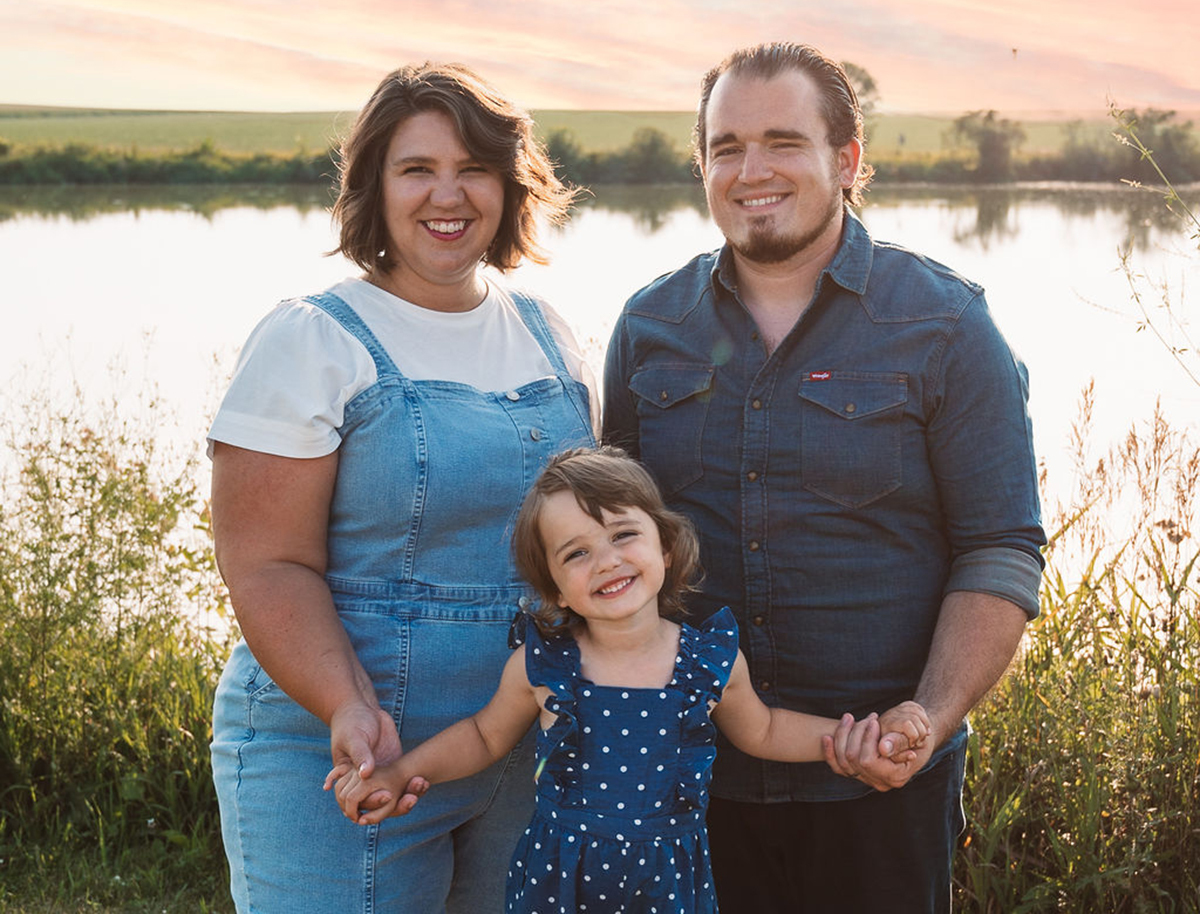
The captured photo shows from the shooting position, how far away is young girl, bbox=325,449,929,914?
2.19m

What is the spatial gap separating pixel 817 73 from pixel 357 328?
1146mm

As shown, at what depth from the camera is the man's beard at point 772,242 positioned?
2.53m

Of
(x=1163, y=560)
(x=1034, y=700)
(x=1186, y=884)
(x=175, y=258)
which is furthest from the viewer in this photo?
(x=175, y=258)

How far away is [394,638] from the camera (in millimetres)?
2262

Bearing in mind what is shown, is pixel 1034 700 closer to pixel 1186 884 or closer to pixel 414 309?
pixel 1186 884

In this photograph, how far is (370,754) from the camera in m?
2.07

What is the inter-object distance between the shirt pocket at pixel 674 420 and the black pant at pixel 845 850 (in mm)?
743

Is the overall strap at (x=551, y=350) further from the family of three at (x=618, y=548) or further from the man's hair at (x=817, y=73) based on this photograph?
the man's hair at (x=817, y=73)

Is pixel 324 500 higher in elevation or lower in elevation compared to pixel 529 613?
higher

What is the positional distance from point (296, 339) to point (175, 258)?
19383 mm

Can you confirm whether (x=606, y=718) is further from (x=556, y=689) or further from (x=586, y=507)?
(x=586, y=507)

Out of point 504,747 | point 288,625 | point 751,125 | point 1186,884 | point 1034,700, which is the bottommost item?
point 1186,884

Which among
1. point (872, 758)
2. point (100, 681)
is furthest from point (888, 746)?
point (100, 681)

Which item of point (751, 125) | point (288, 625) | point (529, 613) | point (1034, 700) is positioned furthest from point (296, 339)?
point (1034, 700)
